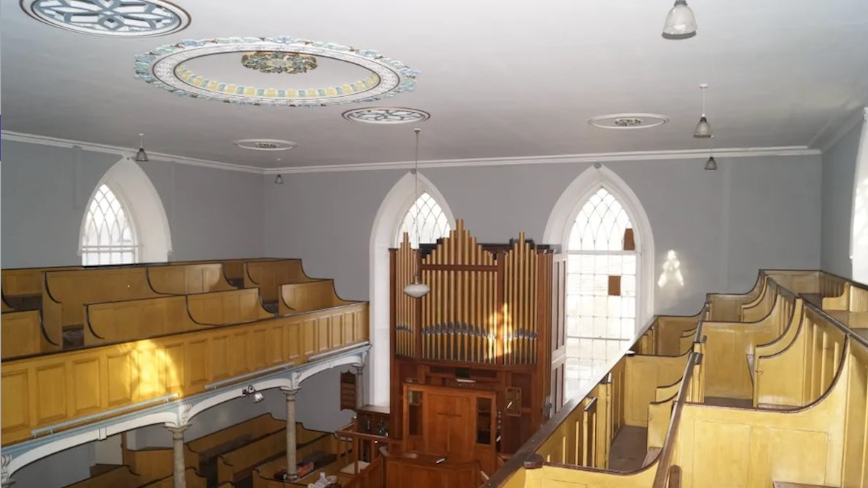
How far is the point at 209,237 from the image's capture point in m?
14.8

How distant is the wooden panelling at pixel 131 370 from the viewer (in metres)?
8.17

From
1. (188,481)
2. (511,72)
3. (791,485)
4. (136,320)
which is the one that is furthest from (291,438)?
(791,485)

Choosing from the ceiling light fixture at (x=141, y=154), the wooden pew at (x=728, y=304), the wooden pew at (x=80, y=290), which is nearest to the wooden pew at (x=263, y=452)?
the wooden pew at (x=80, y=290)

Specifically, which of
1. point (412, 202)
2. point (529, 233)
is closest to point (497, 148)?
point (529, 233)

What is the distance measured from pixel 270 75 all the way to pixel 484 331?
7128mm

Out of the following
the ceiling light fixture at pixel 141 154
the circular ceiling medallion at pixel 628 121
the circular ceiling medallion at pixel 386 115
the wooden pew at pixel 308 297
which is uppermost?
the circular ceiling medallion at pixel 386 115

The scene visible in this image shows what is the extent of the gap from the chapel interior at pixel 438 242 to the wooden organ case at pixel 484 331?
56 mm

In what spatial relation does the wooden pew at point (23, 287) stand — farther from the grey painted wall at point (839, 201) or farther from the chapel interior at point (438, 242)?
the grey painted wall at point (839, 201)

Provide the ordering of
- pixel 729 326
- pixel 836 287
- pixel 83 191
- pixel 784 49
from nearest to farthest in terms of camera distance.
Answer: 1. pixel 784 49
2. pixel 729 326
3. pixel 836 287
4. pixel 83 191

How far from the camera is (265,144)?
11.8 metres

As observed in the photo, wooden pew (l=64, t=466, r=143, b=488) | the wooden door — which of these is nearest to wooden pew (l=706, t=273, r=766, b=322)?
the wooden door

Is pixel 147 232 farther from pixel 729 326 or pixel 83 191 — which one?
pixel 729 326

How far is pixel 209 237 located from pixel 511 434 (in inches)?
303

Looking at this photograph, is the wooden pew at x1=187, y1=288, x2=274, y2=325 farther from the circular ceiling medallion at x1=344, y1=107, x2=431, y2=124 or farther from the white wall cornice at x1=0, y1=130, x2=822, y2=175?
the circular ceiling medallion at x1=344, y1=107, x2=431, y2=124
